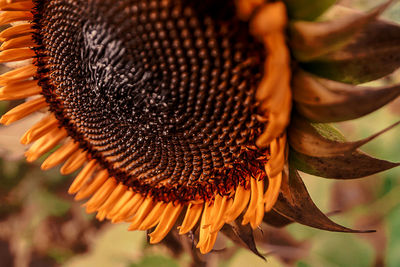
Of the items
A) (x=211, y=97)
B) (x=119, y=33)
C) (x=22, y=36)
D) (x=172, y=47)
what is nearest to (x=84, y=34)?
(x=119, y=33)

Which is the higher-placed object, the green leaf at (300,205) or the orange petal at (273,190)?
the orange petal at (273,190)

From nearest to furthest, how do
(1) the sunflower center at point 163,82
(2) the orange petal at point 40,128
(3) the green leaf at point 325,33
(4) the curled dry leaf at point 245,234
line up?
(3) the green leaf at point 325,33, (1) the sunflower center at point 163,82, (4) the curled dry leaf at point 245,234, (2) the orange petal at point 40,128

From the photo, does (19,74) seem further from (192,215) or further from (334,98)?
(334,98)

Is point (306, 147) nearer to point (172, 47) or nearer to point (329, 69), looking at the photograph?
point (329, 69)

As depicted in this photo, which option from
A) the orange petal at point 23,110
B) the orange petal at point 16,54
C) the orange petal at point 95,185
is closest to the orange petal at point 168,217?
the orange petal at point 95,185

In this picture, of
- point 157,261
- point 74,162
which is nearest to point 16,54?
point 74,162

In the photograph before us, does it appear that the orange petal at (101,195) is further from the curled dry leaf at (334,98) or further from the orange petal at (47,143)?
the curled dry leaf at (334,98)

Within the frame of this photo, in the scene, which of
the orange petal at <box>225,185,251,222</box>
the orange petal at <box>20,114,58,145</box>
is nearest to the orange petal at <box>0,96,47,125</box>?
the orange petal at <box>20,114,58,145</box>
